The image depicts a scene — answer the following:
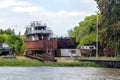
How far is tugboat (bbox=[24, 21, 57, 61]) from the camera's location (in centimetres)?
10106

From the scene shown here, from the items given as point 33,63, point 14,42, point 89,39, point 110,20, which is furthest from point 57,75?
point 14,42

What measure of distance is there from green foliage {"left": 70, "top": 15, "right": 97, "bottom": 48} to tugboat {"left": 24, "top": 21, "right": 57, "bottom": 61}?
7.37 m

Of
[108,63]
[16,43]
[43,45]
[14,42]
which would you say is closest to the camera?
[108,63]

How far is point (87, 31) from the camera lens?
389ft

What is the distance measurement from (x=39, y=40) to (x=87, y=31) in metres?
19.1

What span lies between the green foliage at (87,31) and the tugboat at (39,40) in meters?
7.37

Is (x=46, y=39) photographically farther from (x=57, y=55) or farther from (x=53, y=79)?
(x=53, y=79)

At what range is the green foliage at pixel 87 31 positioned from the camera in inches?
4409

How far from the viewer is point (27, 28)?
112000mm

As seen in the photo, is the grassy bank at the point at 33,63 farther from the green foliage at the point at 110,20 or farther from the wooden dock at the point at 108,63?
the green foliage at the point at 110,20

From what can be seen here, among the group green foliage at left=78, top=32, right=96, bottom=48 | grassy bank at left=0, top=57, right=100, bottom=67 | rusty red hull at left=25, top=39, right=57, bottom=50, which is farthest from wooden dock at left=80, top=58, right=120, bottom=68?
green foliage at left=78, top=32, right=96, bottom=48

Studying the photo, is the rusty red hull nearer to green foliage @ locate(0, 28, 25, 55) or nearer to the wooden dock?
green foliage @ locate(0, 28, 25, 55)

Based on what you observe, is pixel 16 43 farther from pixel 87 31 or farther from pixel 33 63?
pixel 33 63

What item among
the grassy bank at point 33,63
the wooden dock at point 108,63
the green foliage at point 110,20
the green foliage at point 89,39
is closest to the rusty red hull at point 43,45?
the green foliage at point 89,39
